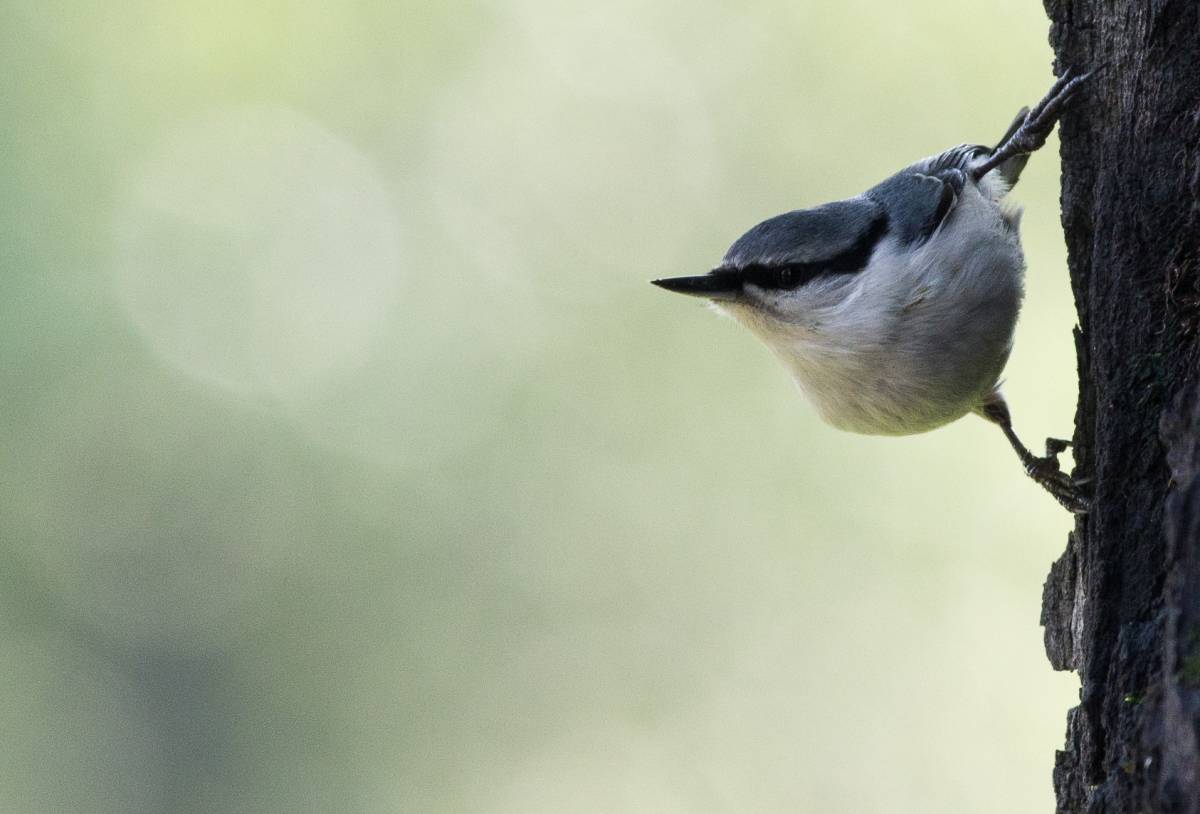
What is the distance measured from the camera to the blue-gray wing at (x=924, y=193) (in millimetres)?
2402

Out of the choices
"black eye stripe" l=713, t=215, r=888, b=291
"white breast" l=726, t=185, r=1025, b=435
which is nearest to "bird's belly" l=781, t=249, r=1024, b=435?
"white breast" l=726, t=185, r=1025, b=435

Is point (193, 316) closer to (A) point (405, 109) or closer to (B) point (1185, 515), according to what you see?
(A) point (405, 109)

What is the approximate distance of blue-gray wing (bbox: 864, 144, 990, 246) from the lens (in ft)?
7.88

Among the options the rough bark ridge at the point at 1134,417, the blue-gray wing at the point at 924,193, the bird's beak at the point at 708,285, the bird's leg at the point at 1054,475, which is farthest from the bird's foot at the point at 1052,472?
the bird's beak at the point at 708,285

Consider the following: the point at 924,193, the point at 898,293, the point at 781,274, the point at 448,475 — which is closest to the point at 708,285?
the point at 781,274

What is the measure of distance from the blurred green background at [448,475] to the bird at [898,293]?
173 cm

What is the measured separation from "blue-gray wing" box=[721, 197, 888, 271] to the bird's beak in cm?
2

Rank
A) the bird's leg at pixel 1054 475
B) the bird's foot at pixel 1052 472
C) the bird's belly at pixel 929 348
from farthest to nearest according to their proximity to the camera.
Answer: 1. the bird's belly at pixel 929 348
2. the bird's foot at pixel 1052 472
3. the bird's leg at pixel 1054 475

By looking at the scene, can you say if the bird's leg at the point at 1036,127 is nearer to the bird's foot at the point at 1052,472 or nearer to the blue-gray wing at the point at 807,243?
the blue-gray wing at the point at 807,243

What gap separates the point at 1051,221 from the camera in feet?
12.4

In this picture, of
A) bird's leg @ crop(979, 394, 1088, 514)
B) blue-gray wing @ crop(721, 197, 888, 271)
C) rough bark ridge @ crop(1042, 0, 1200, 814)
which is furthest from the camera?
blue-gray wing @ crop(721, 197, 888, 271)

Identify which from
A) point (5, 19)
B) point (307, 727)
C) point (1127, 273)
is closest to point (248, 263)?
point (5, 19)

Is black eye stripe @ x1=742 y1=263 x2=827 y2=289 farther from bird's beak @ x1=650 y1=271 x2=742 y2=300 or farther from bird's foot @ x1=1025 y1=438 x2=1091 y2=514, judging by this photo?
bird's foot @ x1=1025 y1=438 x2=1091 y2=514

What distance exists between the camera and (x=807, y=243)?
2371mm
